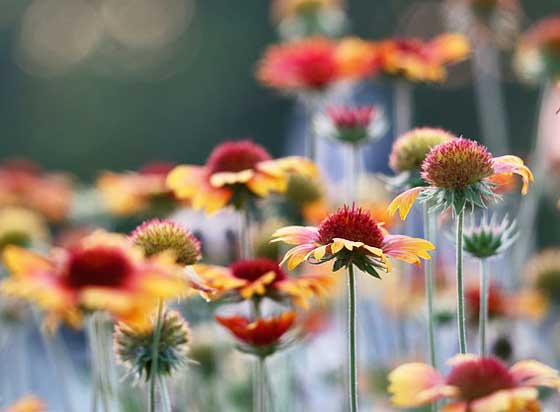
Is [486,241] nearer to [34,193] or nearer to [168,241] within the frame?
[168,241]

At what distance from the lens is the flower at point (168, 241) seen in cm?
138

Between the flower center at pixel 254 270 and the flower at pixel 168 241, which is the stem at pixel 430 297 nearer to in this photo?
the flower center at pixel 254 270

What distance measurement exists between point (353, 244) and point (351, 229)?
0.32ft

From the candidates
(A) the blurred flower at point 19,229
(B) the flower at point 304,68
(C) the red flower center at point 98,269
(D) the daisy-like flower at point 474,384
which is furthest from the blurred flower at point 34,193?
(D) the daisy-like flower at point 474,384

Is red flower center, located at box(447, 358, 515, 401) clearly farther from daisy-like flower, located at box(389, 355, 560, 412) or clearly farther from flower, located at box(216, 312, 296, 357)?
flower, located at box(216, 312, 296, 357)

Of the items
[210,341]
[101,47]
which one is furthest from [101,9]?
[210,341]

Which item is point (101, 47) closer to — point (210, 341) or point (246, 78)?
point (246, 78)

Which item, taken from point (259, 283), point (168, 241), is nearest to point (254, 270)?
point (259, 283)

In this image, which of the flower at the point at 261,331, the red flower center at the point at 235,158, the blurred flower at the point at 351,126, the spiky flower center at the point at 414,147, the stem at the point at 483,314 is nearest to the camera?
the stem at the point at 483,314

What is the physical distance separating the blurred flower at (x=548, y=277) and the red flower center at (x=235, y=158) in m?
0.70

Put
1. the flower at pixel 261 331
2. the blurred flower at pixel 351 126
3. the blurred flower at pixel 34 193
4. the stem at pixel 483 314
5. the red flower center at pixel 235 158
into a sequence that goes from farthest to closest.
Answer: the blurred flower at pixel 34 193 → the blurred flower at pixel 351 126 → the red flower center at pixel 235 158 → the flower at pixel 261 331 → the stem at pixel 483 314

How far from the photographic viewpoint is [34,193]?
269 cm

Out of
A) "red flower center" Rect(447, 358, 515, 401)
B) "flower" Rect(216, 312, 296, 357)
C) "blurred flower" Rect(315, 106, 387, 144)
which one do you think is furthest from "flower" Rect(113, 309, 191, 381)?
"blurred flower" Rect(315, 106, 387, 144)

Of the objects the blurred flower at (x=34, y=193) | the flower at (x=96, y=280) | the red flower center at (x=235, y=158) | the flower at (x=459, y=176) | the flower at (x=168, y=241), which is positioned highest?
the blurred flower at (x=34, y=193)
